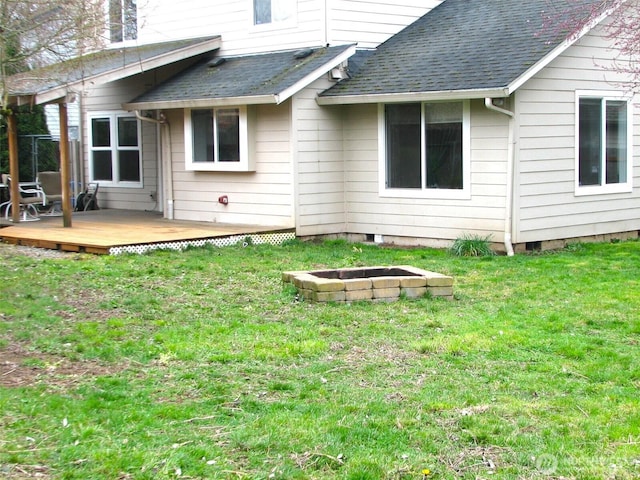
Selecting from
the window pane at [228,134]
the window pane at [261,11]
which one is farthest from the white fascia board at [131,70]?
the window pane at [228,134]

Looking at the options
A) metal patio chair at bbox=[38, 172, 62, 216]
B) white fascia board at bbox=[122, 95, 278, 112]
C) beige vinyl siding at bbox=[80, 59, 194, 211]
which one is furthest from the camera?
beige vinyl siding at bbox=[80, 59, 194, 211]

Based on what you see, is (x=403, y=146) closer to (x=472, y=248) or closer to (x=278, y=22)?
(x=472, y=248)

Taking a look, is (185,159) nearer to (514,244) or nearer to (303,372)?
(514,244)

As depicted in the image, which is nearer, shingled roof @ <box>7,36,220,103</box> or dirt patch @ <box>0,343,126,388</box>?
dirt patch @ <box>0,343,126,388</box>

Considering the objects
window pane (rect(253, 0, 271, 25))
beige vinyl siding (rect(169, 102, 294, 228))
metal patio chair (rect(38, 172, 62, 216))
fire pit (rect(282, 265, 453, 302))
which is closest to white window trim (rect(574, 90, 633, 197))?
beige vinyl siding (rect(169, 102, 294, 228))

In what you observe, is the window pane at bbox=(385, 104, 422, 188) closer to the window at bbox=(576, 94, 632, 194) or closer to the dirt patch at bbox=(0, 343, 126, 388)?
the window at bbox=(576, 94, 632, 194)

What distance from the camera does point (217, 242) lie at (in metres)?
13.7

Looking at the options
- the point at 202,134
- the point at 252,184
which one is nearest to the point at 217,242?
the point at 252,184

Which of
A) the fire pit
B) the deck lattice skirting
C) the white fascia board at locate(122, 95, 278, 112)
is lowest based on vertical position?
the fire pit

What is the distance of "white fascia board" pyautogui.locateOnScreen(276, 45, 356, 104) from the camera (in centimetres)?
1362

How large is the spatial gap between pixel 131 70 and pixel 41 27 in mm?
6022

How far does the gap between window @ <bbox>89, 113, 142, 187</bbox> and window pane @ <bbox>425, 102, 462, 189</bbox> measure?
7474 mm

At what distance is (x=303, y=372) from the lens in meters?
6.58

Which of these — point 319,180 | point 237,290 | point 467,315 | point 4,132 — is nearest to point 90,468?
point 467,315
